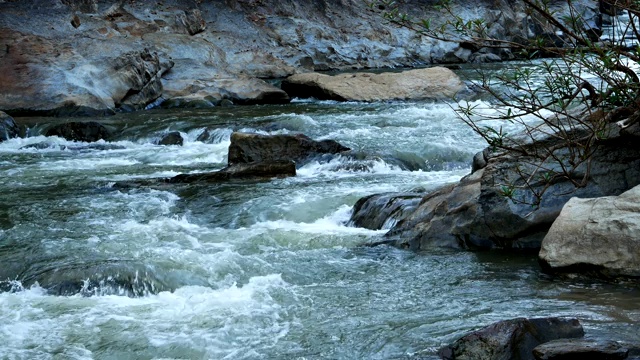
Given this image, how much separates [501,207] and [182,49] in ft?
49.1

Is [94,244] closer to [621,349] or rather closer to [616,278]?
[616,278]

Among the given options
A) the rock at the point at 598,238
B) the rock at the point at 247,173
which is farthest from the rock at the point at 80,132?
Answer: the rock at the point at 598,238

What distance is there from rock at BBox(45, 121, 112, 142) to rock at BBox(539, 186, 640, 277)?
10.4 metres

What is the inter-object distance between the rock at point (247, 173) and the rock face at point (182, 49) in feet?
22.5

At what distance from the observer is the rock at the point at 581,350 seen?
4074 mm

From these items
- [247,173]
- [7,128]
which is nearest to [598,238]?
[247,173]

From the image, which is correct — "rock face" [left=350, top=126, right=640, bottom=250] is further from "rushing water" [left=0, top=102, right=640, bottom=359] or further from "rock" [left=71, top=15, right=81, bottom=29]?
"rock" [left=71, top=15, right=81, bottom=29]

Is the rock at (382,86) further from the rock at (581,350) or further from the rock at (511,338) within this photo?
the rock at (581,350)

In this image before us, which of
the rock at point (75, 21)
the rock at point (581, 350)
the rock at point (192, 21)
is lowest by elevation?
the rock at point (581, 350)

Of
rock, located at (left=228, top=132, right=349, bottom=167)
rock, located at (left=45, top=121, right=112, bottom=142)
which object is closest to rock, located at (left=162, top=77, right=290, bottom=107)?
rock, located at (left=45, top=121, right=112, bottom=142)

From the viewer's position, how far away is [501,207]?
7.09m

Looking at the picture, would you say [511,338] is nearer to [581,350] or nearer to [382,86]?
[581,350]

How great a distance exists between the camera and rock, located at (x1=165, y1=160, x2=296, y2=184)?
35.3 ft

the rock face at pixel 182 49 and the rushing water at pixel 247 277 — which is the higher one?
the rock face at pixel 182 49
